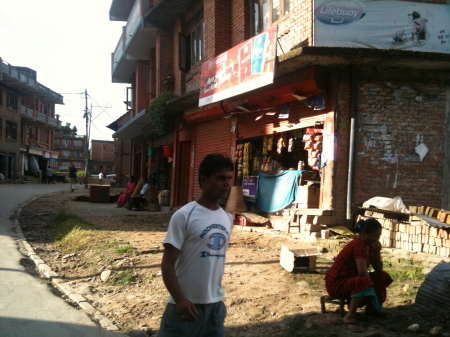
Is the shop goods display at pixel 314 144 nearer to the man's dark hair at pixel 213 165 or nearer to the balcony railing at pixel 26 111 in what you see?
the man's dark hair at pixel 213 165

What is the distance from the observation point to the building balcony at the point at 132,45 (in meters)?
16.4

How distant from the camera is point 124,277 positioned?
20.3ft

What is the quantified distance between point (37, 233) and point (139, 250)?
17.2ft

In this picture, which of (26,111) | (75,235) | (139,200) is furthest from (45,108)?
(75,235)

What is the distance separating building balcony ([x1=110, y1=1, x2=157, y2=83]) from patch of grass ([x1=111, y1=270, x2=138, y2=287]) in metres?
11.6

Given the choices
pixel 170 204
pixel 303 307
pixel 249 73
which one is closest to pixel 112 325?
pixel 303 307

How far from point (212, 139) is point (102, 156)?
2984 inches

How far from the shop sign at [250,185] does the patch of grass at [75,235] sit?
3.85 metres

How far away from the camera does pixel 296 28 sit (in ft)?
28.5

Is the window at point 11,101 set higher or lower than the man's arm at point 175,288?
higher

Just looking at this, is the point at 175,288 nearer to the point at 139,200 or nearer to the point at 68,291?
the point at 68,291

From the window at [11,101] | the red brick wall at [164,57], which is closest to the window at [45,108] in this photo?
the window at [11,101]

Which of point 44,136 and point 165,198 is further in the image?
point 44,136

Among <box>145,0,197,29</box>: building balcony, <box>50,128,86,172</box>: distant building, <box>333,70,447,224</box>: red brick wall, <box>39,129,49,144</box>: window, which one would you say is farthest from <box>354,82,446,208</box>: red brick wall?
<box>50,128,86,172</box>: distant building
